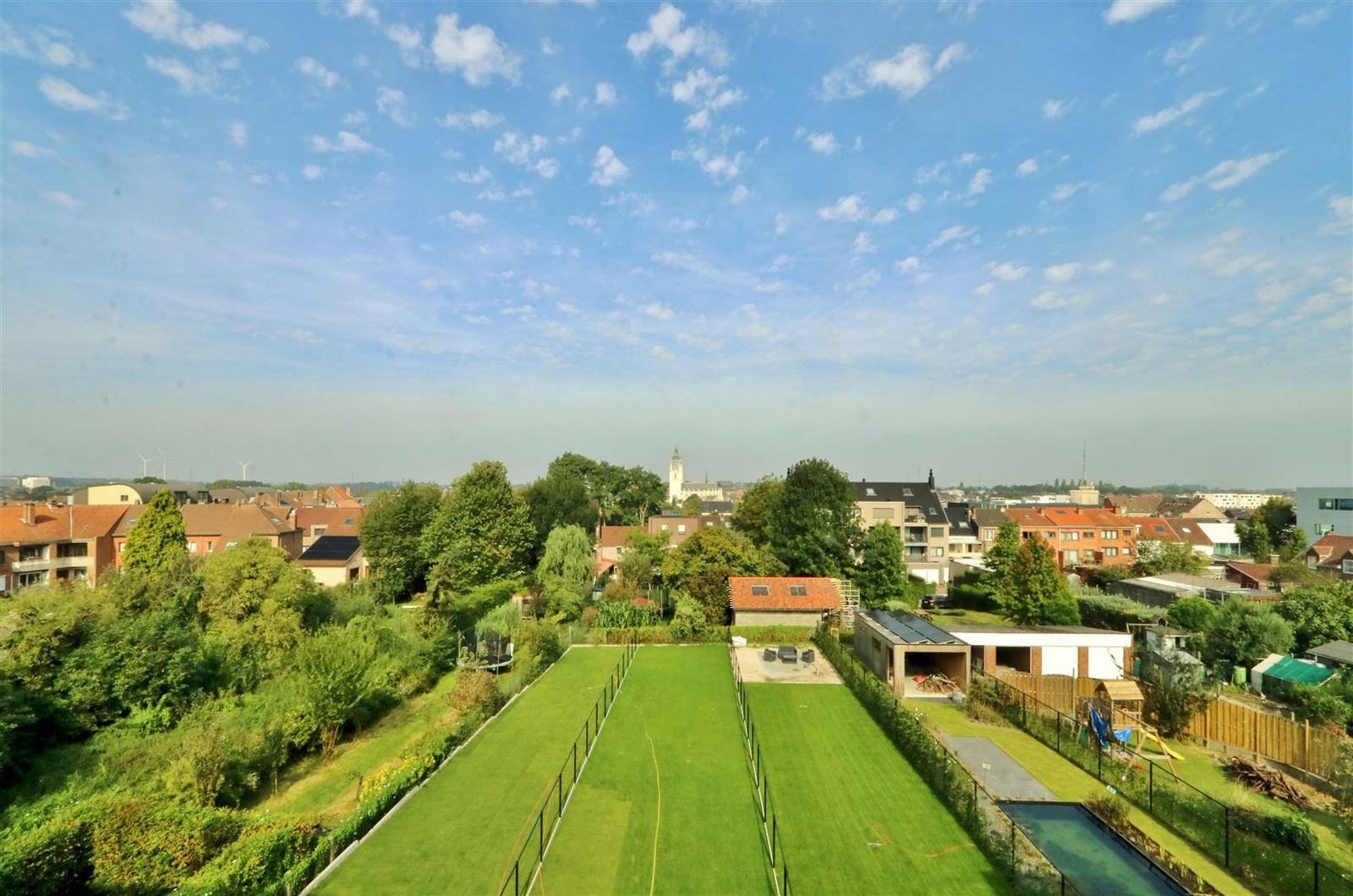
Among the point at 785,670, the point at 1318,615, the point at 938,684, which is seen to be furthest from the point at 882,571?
the point at 1318,615

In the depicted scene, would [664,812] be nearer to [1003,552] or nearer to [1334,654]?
[1334,654]

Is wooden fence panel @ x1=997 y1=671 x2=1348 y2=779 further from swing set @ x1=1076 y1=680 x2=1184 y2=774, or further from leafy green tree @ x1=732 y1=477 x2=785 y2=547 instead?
leafy green tree @ x1=732 y1=477 x2=785 y2=547

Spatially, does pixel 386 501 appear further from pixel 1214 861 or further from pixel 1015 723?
pixel 1214 861

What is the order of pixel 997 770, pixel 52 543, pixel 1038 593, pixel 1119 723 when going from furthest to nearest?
pixel 52 543
pixel 1038 593
pixel 1119 723
pixel 997 770

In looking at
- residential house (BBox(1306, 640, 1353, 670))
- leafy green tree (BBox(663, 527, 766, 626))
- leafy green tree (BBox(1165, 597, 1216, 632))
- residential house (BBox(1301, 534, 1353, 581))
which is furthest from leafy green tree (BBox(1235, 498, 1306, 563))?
leafy green tree (BBox(663, 527, 766, 626))

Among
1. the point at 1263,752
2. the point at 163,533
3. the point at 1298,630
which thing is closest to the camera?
the point at 1263,752

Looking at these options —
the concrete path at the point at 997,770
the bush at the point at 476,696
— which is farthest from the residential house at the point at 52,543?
the concrete path at the point at 997,770

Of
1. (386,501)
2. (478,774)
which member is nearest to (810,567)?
(478,774)
